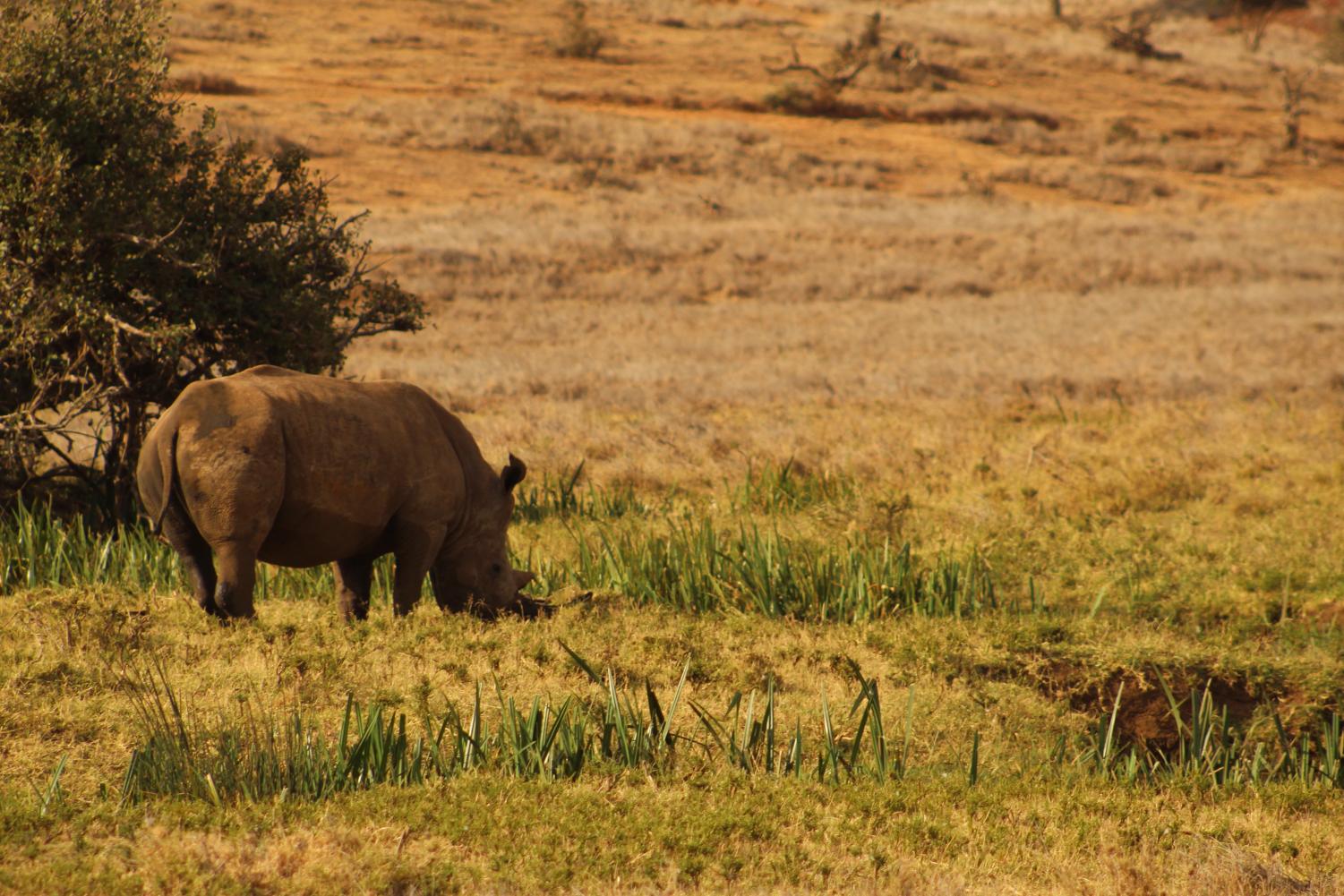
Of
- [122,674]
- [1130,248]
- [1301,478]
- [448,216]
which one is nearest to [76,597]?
[122,674]

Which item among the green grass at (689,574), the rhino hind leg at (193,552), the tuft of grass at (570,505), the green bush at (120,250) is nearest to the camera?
the rhino hind leg at (193,552)

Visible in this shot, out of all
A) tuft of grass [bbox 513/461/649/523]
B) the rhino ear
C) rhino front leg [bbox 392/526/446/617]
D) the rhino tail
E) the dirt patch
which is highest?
the rhino tail

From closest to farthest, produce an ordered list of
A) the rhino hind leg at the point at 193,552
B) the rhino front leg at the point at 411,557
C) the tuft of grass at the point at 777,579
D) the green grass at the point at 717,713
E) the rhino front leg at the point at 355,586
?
the green grass at the point at 717,713, the rhino hind leg at the point at 193,552, the rhino front leg at the point at 411,557, the rhino front leg at the point at 355,586, the tuft of grass at the point at 777,579

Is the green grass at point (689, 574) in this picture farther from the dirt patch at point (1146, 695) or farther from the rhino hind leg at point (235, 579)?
the rhino hind leg at point (235, 579)

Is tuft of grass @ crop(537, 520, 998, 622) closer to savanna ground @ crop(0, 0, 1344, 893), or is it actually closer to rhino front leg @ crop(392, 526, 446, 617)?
savanna ground @ crop(0, 0, 1344, 893)

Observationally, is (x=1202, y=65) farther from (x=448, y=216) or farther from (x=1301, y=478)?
(x=1301, y=478)

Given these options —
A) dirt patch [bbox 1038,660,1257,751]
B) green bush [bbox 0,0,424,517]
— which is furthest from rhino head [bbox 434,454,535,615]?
dirt patch [bbox 1038,660,1257,751]

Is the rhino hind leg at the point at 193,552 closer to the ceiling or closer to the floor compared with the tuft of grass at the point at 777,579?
closer to the ceiling

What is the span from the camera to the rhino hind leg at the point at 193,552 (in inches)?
298

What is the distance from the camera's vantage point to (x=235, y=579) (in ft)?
24.5

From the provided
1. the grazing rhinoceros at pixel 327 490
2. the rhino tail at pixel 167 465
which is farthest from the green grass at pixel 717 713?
the rhino tail at pixel 167 465

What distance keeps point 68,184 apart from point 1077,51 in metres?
47.2

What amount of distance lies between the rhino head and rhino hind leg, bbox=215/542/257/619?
1.36 m

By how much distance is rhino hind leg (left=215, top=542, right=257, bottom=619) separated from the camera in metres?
7.39
